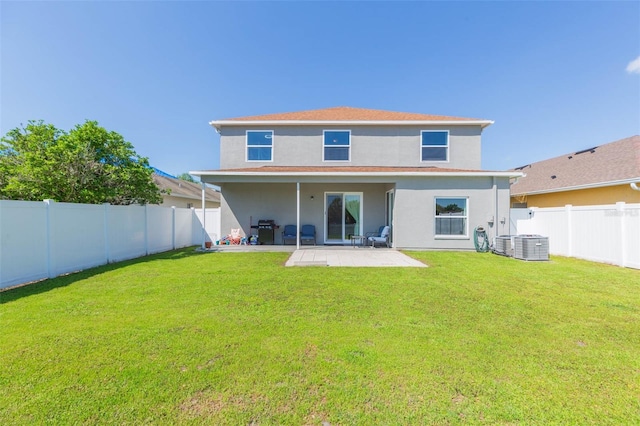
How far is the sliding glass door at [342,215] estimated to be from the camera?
37.4 ft

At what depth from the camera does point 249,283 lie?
5297 mm

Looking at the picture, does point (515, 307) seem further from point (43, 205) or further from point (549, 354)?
point (43, 205)

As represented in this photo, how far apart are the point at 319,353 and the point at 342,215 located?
29.0 ft

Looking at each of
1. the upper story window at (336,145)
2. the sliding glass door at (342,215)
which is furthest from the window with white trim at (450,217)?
the upper story window at (336,145)

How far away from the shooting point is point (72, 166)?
707 centimetres

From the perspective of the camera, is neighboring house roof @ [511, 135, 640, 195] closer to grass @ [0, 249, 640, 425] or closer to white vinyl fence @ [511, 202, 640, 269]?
white vinyl fence @ [511, 202, 640, 269]

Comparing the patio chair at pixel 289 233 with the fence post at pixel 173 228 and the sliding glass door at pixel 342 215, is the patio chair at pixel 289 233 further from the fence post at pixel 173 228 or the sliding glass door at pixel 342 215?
the fence post at pixel 173 228

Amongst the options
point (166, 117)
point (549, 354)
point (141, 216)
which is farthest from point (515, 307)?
point (166, 117)

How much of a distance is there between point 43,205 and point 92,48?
7.57 metres

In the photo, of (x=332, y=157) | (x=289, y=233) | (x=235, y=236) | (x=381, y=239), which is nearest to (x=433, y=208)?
(x=381, y=239)

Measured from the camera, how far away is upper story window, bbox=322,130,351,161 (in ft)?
38.0

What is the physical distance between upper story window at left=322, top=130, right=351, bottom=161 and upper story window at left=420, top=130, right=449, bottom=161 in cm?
333

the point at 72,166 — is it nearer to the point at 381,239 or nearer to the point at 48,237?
the point at 48,237

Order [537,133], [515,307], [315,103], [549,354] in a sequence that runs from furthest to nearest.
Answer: [537,133]
[315,103]
[515,307]
[549,354]
